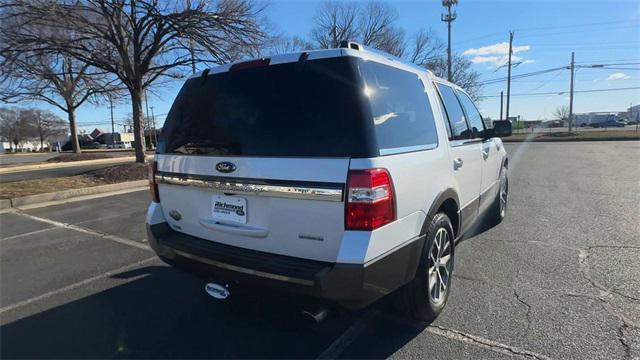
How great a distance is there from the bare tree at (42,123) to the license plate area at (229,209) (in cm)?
8674

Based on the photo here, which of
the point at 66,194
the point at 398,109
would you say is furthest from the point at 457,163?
the point at 66,194

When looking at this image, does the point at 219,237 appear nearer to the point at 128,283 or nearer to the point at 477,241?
the point at 128,283

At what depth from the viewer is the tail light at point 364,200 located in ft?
7.64

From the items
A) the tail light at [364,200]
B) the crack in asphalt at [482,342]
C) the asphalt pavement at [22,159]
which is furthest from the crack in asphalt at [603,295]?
the asphalt pavement at [22,159]

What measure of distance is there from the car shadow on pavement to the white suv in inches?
17.4

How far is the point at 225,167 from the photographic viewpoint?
277 cm

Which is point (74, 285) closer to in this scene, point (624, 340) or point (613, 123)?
point (624, 340)

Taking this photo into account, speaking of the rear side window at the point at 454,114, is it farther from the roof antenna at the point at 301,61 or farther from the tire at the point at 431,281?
the roof antenna at the point at 301,61

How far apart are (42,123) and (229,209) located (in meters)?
90.0

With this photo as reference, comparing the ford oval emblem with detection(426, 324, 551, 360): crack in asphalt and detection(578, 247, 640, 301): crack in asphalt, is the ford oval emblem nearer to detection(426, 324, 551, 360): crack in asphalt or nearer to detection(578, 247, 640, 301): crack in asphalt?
detection(426, 324, 551, 360): crack in asphalt

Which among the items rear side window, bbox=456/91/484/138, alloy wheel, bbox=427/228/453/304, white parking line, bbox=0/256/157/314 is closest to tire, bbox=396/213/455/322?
alloy wheel, bbox=427/228/453/304

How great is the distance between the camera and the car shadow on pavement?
2893mm

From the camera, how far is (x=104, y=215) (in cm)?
767

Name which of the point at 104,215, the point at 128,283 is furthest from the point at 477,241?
the point at 104,215
